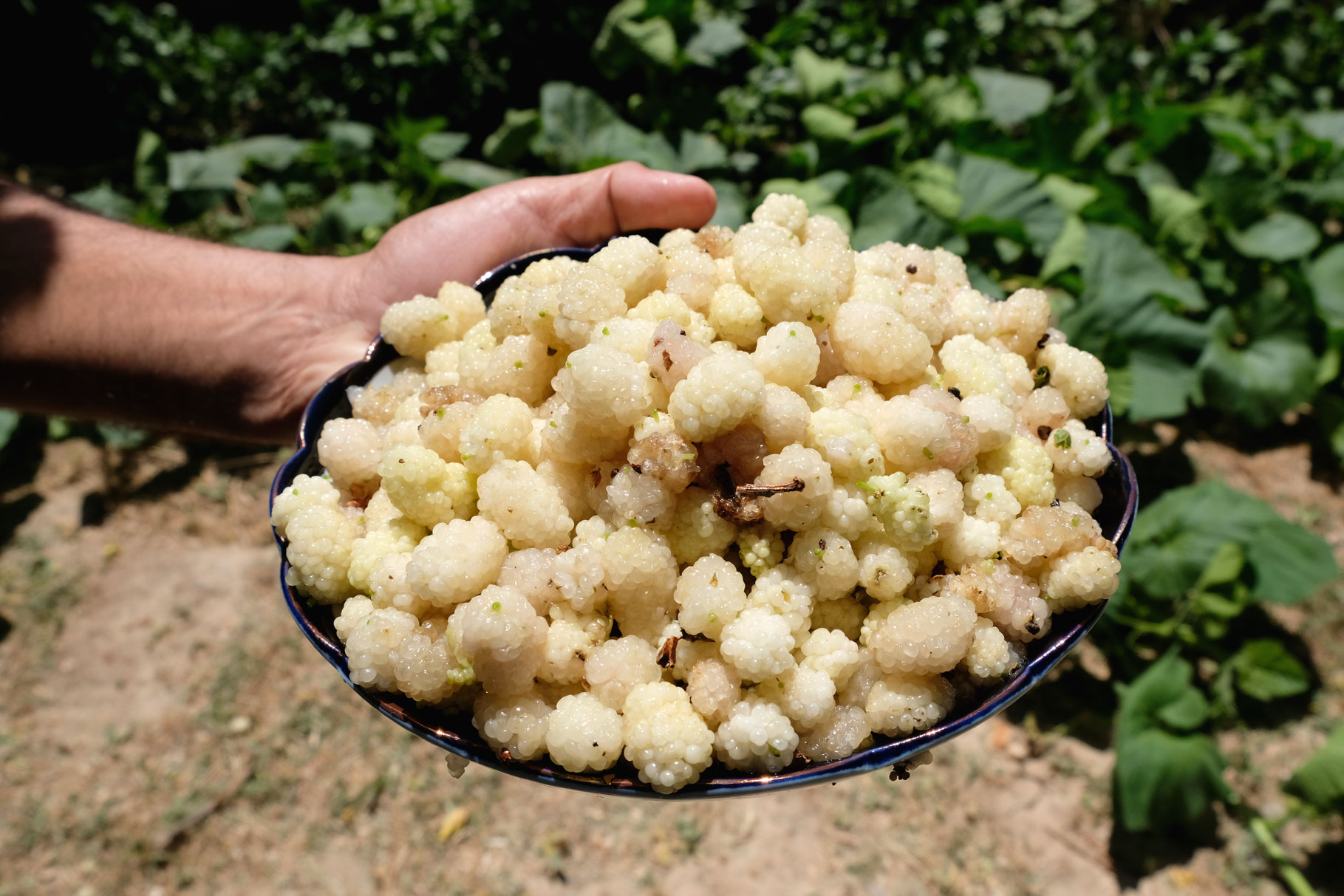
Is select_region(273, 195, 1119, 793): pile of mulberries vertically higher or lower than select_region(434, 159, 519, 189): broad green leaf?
higher

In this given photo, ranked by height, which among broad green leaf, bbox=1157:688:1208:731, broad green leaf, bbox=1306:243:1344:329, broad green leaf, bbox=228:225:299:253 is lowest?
broad green leaf, bbox=1157:688:1208:731

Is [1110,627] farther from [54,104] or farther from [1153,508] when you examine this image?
[54,104]

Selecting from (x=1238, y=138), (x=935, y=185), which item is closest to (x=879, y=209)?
(x=935, y=185)

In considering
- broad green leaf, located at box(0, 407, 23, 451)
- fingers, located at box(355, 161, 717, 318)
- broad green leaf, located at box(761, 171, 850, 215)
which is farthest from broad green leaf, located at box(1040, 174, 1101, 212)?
broad green leaf, located at box(0, 407, 23, 451)

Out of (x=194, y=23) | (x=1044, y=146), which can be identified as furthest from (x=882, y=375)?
(x=194, y=23)

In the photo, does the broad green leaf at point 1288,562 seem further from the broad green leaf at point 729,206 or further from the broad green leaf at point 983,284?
the broad green leaf at point 729,206

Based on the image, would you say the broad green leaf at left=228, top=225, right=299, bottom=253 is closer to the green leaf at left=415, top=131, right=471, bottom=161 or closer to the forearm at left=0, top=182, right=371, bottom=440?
the green leaf at left=415, top=131, right=471, bottom=161

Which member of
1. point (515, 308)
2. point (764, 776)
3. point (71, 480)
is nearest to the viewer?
point (764, 776)

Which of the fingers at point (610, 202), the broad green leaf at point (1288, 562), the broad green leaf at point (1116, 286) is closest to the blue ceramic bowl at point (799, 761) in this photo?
the fingers at point (610, 202)
